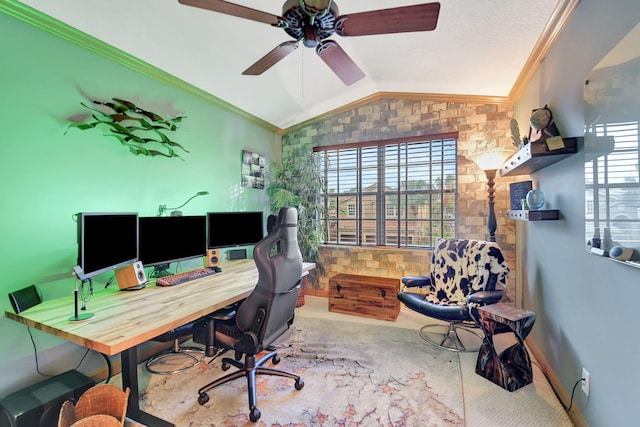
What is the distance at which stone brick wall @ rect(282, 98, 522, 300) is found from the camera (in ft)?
11.0

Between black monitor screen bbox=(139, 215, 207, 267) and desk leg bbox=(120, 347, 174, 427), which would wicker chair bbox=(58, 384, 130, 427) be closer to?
desk leg bbox=(120, 347, 174, 427)

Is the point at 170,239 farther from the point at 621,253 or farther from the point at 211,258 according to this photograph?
the point at 621,253

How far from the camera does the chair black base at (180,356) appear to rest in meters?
2.29

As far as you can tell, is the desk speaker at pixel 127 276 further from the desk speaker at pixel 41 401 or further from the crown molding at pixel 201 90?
the crown molding at pixel 201 90

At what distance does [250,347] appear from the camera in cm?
170

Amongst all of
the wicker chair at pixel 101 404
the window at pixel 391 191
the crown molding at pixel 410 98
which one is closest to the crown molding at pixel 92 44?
the crown molding at pixel 410 98

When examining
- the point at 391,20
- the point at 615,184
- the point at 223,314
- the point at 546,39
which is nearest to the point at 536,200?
the point at 615,184

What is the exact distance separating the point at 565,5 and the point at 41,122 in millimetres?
3397

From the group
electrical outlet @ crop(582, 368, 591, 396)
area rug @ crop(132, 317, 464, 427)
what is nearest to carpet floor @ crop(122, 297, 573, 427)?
area rug @ crop(132, 317, 464, 427)

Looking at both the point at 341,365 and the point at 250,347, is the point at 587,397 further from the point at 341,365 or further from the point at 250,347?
the point at 250,347

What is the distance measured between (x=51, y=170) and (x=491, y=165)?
12.3ft

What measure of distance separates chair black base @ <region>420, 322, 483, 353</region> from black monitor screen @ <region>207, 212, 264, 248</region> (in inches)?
80.7

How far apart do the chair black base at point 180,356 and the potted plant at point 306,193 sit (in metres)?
1.89

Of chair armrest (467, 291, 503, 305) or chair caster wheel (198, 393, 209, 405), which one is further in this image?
chair armrest (467, 291, 503, 305)
